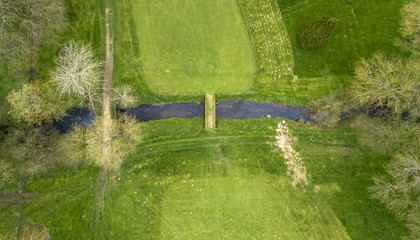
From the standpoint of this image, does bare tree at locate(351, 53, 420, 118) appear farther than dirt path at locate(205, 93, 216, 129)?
No

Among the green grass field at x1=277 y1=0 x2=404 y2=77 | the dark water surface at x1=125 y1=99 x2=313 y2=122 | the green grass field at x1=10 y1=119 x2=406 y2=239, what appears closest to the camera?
the green grass field at x1=10 y1=119 x2=406 y2=239

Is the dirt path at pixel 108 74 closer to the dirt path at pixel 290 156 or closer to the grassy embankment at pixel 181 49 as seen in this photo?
the grassy embankment at pixel 181 49

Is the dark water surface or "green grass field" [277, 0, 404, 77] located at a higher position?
"green grass field" [277, 0, 404, 77]

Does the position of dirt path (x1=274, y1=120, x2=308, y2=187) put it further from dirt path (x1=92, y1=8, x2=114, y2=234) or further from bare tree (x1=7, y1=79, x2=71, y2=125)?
bare tree (x1=7, y1=79, x2=71, y2=125)

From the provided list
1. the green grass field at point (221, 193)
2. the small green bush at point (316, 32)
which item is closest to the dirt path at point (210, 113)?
the green grass field at point (221, 193)

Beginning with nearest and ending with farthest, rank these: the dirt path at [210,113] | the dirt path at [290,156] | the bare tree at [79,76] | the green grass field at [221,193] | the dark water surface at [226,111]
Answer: the bare tree at [79,76], the green grass field at [221,193], the dirt path at [290,156], the dirt path at [210,113], the dark water surface at [226,111]

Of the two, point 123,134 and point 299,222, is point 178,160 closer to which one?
point 123,134

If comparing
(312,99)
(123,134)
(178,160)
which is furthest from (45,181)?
(312,99)

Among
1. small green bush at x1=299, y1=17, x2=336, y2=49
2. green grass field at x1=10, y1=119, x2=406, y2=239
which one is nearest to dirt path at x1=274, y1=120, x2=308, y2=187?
green grass field at x1=10, y1=119, x2=406, y2=239
